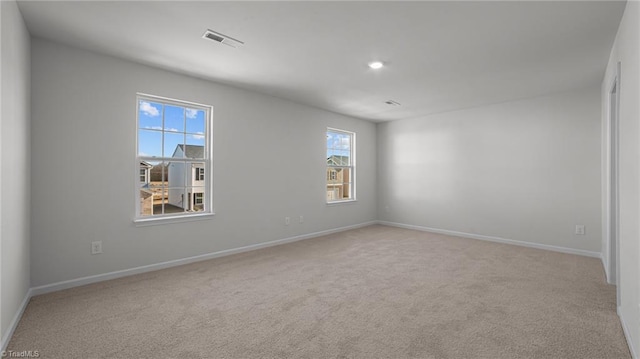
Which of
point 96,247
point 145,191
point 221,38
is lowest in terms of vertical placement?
point 96,247

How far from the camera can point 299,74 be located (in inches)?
146

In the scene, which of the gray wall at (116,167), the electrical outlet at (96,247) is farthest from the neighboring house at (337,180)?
the electrical outlet at (96,247)

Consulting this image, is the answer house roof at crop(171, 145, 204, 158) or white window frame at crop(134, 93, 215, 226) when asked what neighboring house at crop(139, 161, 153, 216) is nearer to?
white window frame at crop(134, 93, 215, 226)

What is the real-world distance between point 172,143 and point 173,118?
0.32 metres

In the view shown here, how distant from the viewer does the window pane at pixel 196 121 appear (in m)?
3.90

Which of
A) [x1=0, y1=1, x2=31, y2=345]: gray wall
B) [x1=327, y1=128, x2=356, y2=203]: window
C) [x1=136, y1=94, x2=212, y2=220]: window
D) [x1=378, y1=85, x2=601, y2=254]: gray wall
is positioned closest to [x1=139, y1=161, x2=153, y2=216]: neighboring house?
[x1=136, y1=94, x2=212, y2=220]: window

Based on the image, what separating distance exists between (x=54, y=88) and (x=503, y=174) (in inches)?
242

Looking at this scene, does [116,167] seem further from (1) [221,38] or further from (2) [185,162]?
(1) [221,38]

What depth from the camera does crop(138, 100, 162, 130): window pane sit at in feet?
11.4

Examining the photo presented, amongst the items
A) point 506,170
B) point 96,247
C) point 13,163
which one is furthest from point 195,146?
point 506,170

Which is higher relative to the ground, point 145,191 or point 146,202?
point 145,191

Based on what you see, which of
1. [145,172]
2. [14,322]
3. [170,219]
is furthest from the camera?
[170,219]

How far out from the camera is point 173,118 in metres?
3.76

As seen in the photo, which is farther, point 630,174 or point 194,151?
point 194,151
